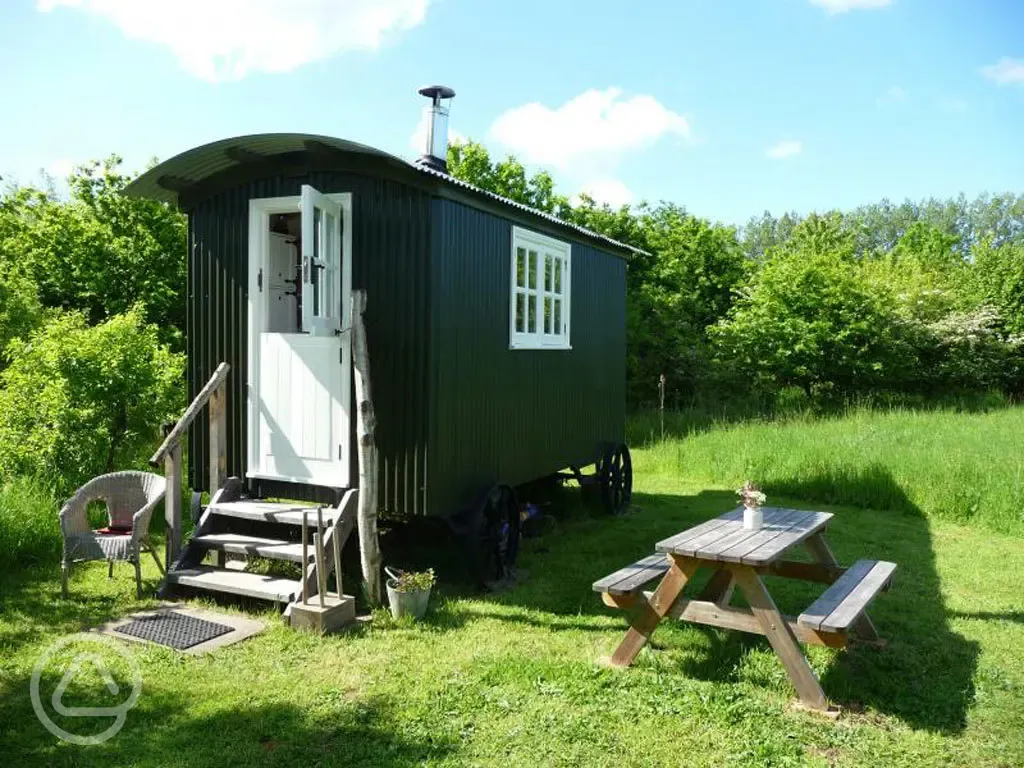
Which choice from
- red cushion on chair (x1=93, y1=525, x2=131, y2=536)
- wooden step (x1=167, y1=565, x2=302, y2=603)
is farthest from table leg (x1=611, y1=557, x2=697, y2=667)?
red cushion on chair (x1=93, y1=525, x2=131, y2=536)

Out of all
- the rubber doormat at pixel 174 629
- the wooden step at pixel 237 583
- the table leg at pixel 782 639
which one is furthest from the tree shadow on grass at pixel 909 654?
the rubber doormat at pixel 174 629

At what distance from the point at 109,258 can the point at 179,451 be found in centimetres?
971

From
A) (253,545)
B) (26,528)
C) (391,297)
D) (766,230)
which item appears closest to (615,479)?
(391,297)

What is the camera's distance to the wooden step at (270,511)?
5.64 meters

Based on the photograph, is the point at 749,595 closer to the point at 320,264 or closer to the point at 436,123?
the point at 320,264

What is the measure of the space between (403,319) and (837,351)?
14.1 metres

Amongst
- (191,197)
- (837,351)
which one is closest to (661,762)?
(191,197)

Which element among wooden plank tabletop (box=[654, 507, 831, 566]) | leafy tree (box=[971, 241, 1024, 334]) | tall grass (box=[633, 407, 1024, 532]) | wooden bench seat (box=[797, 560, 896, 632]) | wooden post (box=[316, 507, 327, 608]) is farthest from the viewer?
leafy tree (box=[971, 241, 1024, 334])

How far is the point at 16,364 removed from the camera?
7.64 m

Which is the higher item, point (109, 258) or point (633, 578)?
point (109, 258)

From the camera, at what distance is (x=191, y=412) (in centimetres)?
584

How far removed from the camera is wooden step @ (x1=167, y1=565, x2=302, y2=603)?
5.20 meters

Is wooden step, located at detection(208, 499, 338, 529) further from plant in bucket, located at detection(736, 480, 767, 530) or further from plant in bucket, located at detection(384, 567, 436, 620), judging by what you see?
plant in bucket, located at detection(736, 480, 767, 530)

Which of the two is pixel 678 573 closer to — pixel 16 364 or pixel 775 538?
pixel 775 538
